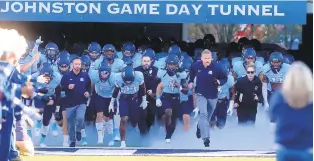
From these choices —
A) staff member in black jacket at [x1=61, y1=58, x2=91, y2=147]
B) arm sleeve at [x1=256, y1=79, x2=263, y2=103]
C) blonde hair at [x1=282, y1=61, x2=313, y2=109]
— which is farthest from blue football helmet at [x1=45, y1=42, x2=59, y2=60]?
blonde hair at [x1=282, y1=61, x2=313, y2=109]

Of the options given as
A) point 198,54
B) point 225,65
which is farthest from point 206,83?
point 198,54

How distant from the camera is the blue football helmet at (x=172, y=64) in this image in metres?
13.1

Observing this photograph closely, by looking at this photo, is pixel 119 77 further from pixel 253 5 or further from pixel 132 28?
pixel 132 28

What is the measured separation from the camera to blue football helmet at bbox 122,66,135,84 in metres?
13.1

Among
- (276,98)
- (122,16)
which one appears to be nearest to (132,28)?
(122,16)

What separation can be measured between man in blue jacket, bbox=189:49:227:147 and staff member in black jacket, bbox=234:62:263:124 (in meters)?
0.30

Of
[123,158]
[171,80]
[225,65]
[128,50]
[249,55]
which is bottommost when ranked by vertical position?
[123,158]

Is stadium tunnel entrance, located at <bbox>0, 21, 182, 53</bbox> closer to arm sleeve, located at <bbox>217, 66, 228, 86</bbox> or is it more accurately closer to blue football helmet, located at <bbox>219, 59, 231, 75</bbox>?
blue football helmet, located at <bbox>219, 59, 231, 75</bbox>

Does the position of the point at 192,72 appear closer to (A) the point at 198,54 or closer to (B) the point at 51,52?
(A) the point at 198,54

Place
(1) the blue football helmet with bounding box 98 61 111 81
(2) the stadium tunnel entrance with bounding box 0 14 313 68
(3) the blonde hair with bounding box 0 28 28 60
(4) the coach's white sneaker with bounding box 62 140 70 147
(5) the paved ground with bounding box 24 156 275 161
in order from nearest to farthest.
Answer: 1. (3) the blonde hair with bounding box 0 28 28 60
2. (5) the paved ground with bounding box 24 156 275 161
3. (1) the blue football helmet with bounding box 98 61 111 81
4. (4) the coach's white sneaker with bounding box 62 140 70 147
5. (2) the stadium tunnel entrance with bounding box 0 14 313 68

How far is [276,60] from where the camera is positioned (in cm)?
1324

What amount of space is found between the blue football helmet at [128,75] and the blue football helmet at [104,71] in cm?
24

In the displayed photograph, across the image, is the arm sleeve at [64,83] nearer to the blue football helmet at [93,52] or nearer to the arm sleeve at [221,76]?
the blue football helmet at [93,52]

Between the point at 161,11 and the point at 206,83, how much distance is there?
1.35 metres
